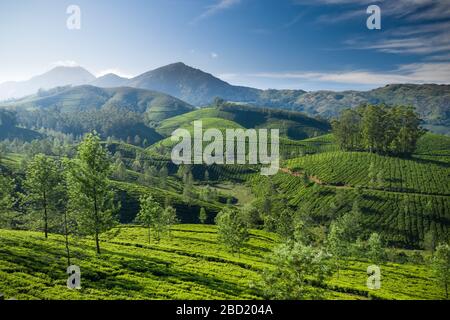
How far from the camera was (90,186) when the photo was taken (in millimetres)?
47031

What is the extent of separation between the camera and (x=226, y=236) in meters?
80.6

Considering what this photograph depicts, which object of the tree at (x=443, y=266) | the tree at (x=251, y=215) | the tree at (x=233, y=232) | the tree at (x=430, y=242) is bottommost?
the tree at (x=430, y=242)

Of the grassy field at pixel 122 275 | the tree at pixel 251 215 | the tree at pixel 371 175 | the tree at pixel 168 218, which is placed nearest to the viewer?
the grassy field at pixel 122 275

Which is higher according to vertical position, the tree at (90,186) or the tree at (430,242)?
the tree at (90,186)

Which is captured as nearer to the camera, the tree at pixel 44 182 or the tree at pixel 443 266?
the tree at pixel 44 182

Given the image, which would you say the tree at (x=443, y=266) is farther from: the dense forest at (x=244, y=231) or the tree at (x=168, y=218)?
the tree at (x=168, y=218)

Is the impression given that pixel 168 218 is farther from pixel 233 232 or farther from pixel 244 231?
pixel 244 231

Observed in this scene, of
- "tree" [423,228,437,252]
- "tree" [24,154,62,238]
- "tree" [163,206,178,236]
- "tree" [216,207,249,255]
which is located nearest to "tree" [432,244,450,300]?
"tree" [216,207,249,255]

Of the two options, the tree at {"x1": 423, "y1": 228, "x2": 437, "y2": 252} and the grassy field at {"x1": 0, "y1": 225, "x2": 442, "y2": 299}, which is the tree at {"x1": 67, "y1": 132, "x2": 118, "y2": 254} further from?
the tree at {"x1": 423, "y1": 228, "x2": 437, "y2": 252}

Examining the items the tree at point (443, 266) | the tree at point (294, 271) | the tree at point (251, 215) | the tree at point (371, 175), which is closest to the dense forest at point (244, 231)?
the tree at point (294, 271)

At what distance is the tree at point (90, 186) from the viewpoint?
151 feet

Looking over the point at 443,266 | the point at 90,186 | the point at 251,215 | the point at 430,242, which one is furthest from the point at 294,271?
the point at 430,242
